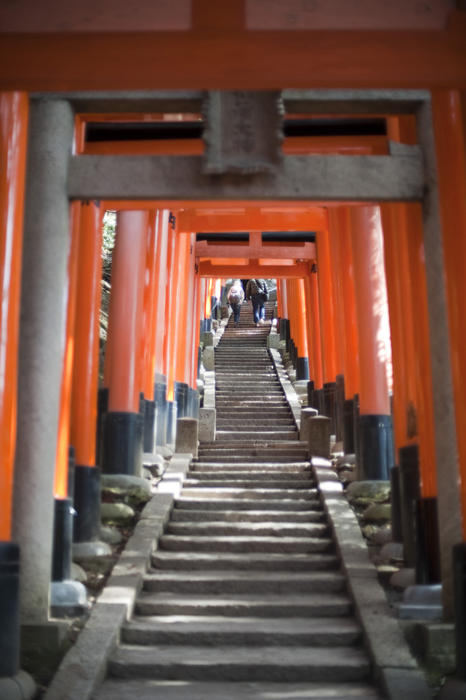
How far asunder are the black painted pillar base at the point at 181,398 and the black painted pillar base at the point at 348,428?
13.7ft

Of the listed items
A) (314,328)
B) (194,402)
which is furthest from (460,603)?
(314,328)

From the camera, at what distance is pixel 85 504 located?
288 inches

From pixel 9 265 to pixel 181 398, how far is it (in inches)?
378

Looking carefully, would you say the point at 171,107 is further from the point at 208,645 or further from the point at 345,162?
the point at 208,645

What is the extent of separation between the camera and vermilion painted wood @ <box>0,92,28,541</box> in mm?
5008

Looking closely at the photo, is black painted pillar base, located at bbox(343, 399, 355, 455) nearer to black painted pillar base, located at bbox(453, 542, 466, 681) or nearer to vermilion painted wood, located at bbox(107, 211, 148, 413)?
vermilion painted wood, located at bbox(107, 211, 148, 413)

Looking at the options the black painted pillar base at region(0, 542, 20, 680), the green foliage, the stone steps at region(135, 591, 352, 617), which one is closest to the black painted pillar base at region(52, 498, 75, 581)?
the stone steps at region(135, 591, 352, 617)

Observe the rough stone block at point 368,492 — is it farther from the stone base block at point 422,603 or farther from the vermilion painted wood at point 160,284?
the vermilion painted wood at point 160,284

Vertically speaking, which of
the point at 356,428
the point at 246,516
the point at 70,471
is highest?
the point at 356,428

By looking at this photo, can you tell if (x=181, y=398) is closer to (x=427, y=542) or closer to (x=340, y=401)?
(x=340, y=401)

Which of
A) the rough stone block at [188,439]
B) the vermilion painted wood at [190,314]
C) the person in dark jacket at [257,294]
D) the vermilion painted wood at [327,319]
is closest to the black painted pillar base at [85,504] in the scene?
the rough stone block at [188,439]

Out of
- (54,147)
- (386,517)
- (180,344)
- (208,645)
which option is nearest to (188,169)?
(54,147)

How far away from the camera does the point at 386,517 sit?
8195 millimetres

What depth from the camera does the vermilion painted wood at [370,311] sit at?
9539mm
